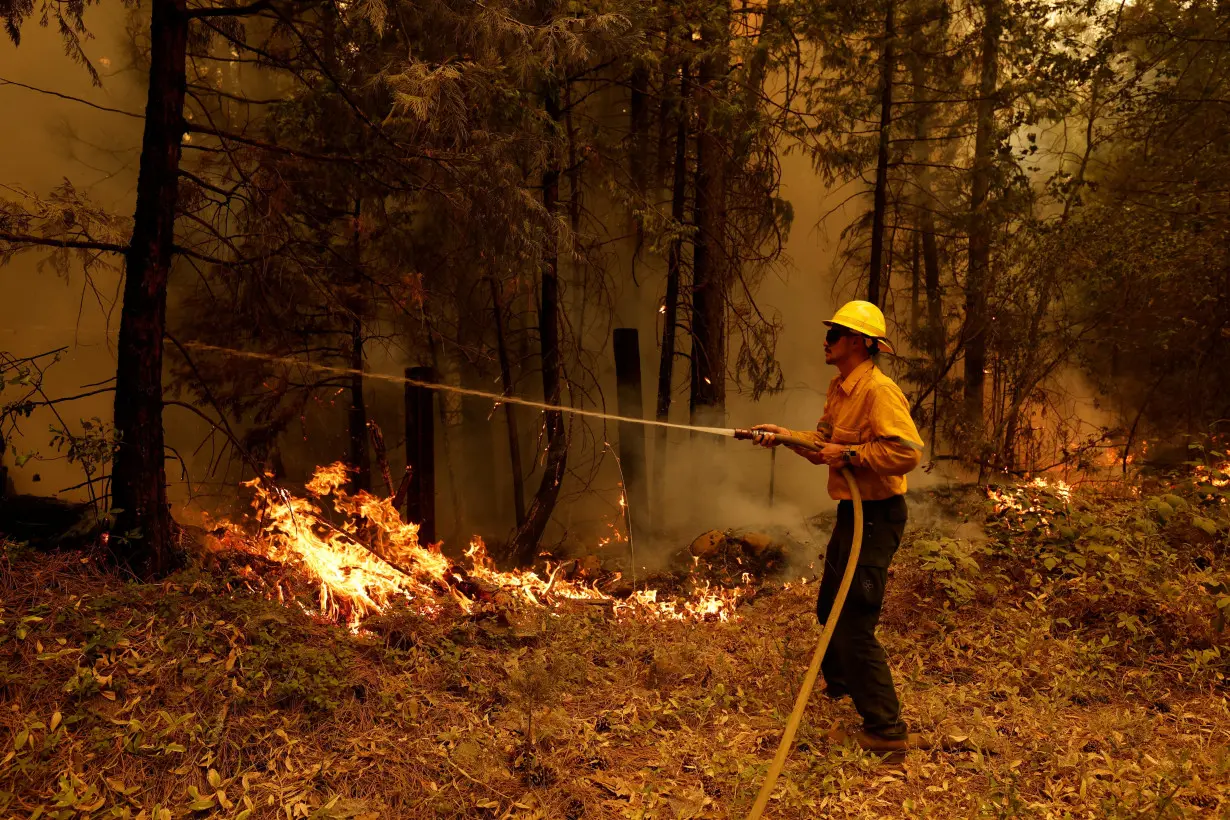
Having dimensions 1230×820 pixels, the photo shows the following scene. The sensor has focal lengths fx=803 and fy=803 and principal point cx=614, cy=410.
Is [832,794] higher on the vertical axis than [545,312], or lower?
lower

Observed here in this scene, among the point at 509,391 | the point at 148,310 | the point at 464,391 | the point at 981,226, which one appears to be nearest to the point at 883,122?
the point at 981,226

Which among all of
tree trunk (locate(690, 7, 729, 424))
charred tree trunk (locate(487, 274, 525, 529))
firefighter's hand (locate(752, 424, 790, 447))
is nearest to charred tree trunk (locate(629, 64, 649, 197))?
tree trunk (locate(690, 7, 729, 424))

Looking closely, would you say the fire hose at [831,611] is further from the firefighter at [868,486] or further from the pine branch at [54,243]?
the pine branch at [54,243]

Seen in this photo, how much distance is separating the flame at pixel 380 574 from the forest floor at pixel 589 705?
0.36m

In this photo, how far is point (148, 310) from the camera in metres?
5.41

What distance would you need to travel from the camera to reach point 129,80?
29.6ft

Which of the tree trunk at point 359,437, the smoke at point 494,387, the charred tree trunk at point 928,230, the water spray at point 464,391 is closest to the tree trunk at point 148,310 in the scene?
the water spray at point 464,391

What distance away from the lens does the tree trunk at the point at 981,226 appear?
35.9 feet

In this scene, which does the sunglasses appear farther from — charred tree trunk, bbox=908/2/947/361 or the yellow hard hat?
charred tree trunk, bbox=908/2/947/361

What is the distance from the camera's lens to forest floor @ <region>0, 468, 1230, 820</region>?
13.0 feet

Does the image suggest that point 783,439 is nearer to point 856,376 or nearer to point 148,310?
point 856,376

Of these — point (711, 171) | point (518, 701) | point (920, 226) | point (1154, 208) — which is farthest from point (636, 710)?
point (920, 226)

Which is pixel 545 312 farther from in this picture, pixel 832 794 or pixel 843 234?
pixel 832 794

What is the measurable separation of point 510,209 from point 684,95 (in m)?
4.50
